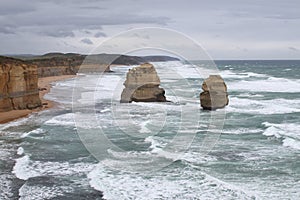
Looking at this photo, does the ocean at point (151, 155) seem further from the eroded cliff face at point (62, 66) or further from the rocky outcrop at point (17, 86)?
the eroded cliff face at point (62, 66)

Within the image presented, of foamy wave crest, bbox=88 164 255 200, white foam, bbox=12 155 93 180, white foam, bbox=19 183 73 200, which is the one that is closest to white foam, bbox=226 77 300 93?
white foam, bbox=12 155 93 180

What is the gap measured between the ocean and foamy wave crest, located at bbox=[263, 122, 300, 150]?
47mm

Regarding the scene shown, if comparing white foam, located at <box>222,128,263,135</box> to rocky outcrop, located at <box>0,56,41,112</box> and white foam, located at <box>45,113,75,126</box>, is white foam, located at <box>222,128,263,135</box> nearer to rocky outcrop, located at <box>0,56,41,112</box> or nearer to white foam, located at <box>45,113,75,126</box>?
white foam, located at <box>45,113,75,126</box>

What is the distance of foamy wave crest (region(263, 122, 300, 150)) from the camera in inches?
810

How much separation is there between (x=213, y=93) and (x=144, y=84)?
536 centimetres

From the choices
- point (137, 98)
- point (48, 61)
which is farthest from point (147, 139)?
point (48, 61)

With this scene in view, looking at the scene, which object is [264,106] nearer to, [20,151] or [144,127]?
[144,127]

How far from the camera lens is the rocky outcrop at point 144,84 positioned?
3266 centimetres

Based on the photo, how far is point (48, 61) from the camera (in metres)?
83.3

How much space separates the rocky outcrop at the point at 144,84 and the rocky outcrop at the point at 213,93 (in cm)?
403

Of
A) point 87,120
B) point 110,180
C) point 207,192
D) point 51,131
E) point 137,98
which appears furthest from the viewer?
point 137,98

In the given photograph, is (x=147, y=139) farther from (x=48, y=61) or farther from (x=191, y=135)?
(x=48, y=61)

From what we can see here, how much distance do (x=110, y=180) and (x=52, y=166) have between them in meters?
3.00

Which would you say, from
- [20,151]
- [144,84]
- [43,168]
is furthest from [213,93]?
[43,168]
